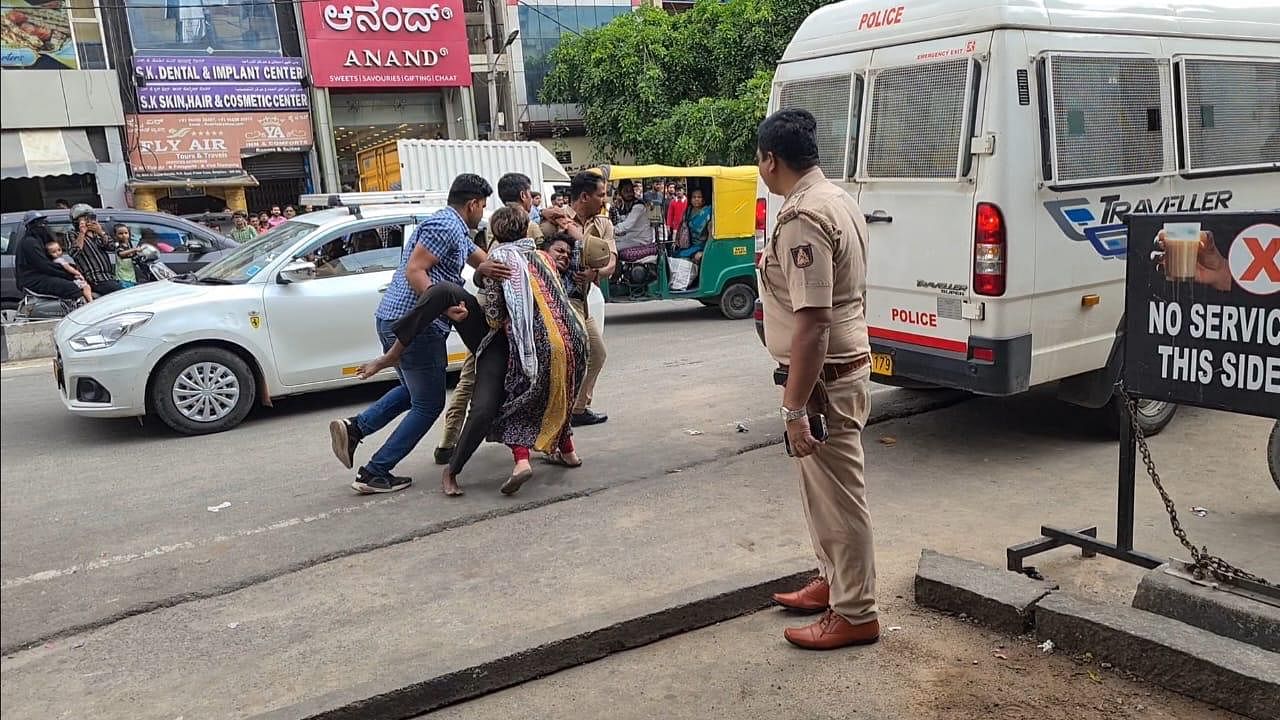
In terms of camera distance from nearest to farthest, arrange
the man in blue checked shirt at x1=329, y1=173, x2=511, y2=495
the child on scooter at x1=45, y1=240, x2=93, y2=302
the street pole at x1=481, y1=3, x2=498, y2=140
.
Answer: the man in blue checked shirt at x1=329, y1=173, x2=511, y2=495 → the child on scooter at x1=45, y1=240, x2=93, y2=302 → the street pole at x1=481, y1=3, x2=498, y2=140

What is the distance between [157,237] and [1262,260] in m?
11.6

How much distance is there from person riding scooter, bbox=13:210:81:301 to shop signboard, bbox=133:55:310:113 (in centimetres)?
1081

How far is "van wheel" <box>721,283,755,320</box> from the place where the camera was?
476 inches

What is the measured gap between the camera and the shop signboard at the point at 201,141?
1986 cm

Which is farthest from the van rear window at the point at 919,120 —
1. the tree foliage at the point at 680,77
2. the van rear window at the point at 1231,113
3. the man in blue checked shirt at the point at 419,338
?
the tree foliage at the point at 680,77

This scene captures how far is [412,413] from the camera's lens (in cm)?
536

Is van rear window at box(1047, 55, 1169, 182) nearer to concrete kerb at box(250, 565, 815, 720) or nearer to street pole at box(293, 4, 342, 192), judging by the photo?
concrete kerb at box(250, 565, 815, 720)

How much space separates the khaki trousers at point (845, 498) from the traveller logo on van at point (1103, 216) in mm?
2494

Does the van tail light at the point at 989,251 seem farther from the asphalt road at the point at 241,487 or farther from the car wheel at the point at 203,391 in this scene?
the car wheel at the point at 203,391

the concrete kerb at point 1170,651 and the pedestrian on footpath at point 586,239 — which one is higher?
the pedestrian on footpath at point 586,239

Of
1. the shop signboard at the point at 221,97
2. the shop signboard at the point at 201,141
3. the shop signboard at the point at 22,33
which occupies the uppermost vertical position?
the shop signboard at the point at 221,97

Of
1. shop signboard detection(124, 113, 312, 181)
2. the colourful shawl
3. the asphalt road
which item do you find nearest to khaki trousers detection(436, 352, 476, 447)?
the asphalt road

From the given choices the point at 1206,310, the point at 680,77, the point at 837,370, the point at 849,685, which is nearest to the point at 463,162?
the point at 680,77

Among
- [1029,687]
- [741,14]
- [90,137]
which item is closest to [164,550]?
[1029,687]
